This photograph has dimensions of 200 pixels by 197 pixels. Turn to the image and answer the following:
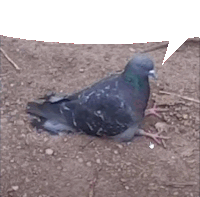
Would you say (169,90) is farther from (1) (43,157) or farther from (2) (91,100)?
(1) (43,157)

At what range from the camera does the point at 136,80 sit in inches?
143

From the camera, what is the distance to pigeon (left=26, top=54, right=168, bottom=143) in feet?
11.9

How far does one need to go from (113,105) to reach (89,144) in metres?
0.56

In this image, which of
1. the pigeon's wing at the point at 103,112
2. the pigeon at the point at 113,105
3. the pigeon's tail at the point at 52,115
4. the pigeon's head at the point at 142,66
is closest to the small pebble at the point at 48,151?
the pigeon's tail at the point at 52,115

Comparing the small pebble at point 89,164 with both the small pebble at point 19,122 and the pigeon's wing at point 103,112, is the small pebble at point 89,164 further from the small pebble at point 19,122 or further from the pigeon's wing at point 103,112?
the small pebble at point 19,122

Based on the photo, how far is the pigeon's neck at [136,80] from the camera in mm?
3600

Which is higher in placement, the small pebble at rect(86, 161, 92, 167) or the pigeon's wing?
the pigeon's wing

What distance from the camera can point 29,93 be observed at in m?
4.35

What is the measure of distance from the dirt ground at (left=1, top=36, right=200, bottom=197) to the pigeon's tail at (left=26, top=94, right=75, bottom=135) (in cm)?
10

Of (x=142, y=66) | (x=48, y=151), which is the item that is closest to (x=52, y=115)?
(x=48, y=151)

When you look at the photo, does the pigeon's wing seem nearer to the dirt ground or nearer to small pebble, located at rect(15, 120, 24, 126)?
the dirt ground

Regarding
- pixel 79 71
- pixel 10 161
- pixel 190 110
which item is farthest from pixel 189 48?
pixel 10 161

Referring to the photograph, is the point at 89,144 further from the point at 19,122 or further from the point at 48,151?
the point at 19,122

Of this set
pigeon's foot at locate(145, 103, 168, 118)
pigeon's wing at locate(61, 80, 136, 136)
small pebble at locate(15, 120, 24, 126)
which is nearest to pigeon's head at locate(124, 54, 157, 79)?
pigeon's wing at locate(61, 80, 136, 136)
